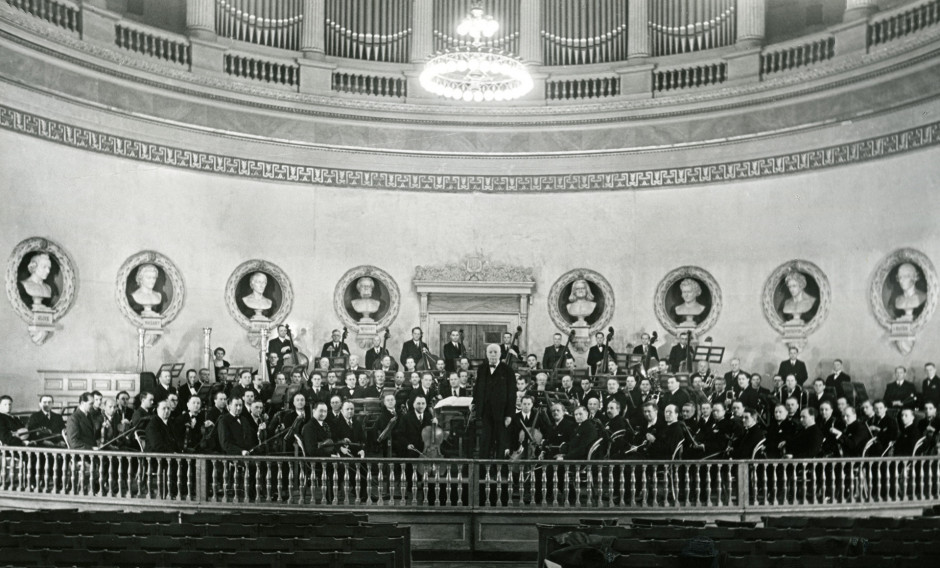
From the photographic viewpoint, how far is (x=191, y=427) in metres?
11.9

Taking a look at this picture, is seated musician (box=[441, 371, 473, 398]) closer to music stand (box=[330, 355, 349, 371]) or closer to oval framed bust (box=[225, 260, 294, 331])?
music stand (box=[330, 355, 349, 371])

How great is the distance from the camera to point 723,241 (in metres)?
16.5

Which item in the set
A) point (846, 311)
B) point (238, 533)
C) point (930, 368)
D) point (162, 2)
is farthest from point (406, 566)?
point (162, 2)

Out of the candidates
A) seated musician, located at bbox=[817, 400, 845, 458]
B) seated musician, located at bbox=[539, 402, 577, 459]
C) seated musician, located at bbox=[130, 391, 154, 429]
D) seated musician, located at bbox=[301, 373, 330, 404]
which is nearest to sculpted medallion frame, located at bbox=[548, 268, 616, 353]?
seated musician, located at bbox=[817, 400, 845, 458]

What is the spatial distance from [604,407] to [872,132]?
563cm

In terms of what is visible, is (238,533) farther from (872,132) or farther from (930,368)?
Result: (872,132)

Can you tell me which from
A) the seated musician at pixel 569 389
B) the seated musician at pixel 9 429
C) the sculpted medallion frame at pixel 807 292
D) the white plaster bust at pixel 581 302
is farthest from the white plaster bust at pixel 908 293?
the seated musician at pixel 9 429

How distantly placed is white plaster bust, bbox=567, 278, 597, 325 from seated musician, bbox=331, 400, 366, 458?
20.7 feet

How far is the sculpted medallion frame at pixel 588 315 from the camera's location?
675 inches

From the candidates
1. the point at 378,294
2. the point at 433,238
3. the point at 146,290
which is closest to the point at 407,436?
the point at 146,290

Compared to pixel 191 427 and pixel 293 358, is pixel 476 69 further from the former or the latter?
pixel 191 427

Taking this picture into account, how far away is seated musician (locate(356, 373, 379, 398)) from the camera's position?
13078 mm

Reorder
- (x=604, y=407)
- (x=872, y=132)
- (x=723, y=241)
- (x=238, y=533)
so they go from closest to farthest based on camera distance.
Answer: (x=238, y=533), (x=604, y=407), (x=872, y=132), (x=723, y=241)

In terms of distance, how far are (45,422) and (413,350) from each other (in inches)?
209
